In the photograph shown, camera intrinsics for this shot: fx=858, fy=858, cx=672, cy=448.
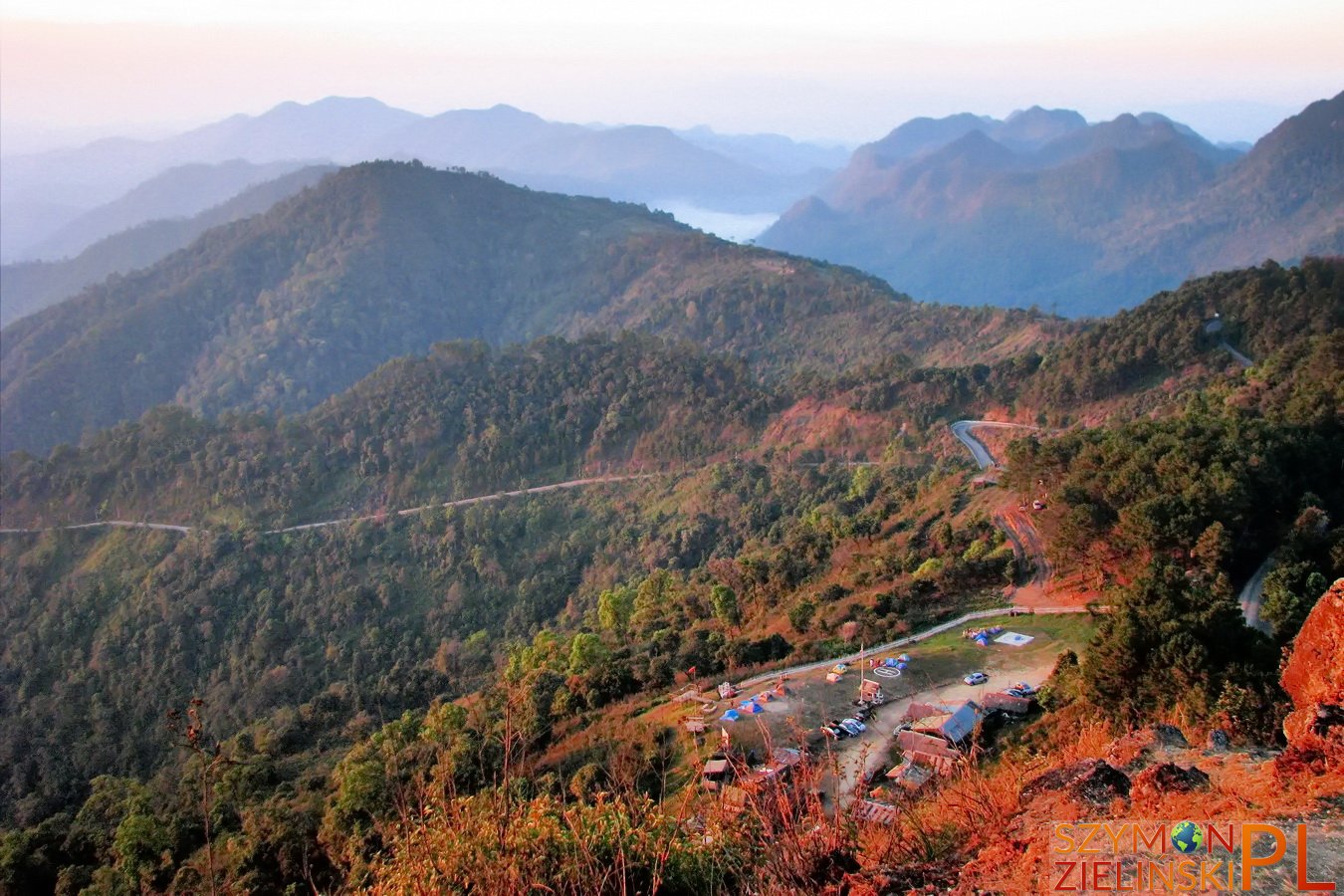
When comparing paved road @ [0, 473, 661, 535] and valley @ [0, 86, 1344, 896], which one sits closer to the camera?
valley @ [0, 86, 1344, 896]

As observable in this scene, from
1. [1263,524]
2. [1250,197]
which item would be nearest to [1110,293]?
[1250,197]

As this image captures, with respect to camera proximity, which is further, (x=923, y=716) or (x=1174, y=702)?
(x=923, y=716)

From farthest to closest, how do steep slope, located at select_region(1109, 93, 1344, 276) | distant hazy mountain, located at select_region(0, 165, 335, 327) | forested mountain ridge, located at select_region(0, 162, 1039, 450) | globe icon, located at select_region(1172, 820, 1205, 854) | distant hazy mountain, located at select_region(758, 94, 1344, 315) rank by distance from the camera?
distant hazy mountain, located at select_region(758, 94, 1344, 315), distant hazy mountain, located at select_region(0, 165, 335, 327), steep slope, located at select_region(1109, 93, 1344, 276), forested mountain ridge, located at select_region(0, 162, 1039, 450), globe icon, located at select_region(1172, 820, 1205, 854)

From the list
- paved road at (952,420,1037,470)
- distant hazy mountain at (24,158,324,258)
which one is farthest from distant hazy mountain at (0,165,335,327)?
paved road at (952,420,1037,470)

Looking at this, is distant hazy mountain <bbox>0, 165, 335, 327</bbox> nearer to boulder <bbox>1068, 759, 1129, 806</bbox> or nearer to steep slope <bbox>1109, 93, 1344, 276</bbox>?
steep slope <bbox>1109, 93, 1344, 276</bbox>

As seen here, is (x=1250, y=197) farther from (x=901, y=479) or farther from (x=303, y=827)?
(x=303, y=827)

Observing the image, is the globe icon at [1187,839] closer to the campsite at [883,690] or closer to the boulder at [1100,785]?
the boulder at [1100,785]

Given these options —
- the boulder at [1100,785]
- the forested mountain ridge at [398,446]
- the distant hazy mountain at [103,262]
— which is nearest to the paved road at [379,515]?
the forested mountain ridge at [398,446]
